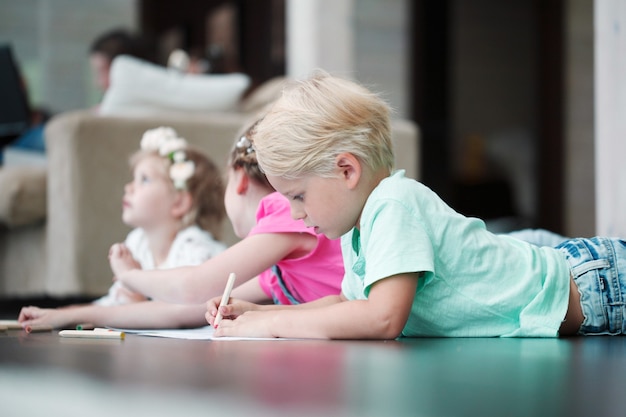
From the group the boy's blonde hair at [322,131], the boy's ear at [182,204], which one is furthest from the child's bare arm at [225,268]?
the boy's ear at [182,204]

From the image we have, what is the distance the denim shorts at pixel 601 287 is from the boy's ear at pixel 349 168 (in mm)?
382

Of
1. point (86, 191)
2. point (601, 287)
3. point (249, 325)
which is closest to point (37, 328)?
point (249, 325)

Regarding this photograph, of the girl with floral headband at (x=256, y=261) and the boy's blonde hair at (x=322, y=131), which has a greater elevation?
the boy's blonde hair at (x=322, y=131)

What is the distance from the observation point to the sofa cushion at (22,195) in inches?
112

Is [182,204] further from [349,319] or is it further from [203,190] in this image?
[349,319]

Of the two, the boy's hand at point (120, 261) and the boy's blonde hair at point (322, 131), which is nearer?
the boy's blonde hair at point (322, 131)

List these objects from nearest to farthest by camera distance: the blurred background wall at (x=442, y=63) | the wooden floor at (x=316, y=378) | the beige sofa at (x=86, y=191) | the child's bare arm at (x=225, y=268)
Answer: the wooden floor at (x=316, y=378), the child's bare arm at (x=225, y=268), the beige sofa at (x=86, y=191), the blurred background wall at (x=442, y=63)

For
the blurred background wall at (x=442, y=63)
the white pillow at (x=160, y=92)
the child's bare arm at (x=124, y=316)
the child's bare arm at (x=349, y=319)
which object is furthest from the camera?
the blurred background wall at (x=442, y=63)

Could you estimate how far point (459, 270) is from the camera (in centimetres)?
134

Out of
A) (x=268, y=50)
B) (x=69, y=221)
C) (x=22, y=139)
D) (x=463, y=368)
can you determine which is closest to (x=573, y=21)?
(x=268, y=50)

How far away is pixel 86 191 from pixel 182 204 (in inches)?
28.6

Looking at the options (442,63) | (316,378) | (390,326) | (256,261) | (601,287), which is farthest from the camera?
(442,63)

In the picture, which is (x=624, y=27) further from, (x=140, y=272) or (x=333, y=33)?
(x=333, y=33)

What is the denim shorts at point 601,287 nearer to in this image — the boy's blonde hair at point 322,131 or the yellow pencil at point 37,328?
the boy's blonde hair at point 322,131
